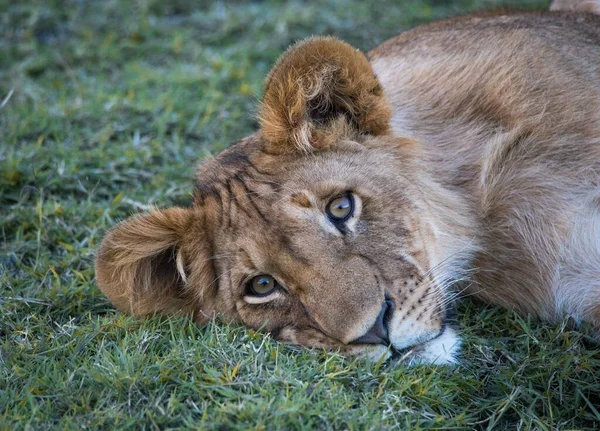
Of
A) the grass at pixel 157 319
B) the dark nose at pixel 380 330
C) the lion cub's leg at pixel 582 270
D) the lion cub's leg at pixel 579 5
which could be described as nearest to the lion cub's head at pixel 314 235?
the dark nose at pixel 380 330

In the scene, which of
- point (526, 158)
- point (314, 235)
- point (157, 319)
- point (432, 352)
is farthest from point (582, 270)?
point (157, 319)

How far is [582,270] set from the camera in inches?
130

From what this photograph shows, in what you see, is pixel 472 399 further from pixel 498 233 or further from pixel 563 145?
pixel 563 145

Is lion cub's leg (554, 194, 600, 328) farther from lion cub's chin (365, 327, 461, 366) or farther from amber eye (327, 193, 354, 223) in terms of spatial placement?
amber eye (327, 193, 354, 223)

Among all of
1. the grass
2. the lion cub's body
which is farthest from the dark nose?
the lion cub's body

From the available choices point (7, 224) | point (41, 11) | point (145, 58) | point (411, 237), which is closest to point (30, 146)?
point (7, 224)

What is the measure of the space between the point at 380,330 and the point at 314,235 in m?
0.42

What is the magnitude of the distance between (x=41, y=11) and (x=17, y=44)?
50cm

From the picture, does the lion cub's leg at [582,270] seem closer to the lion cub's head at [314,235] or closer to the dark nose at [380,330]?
the lion cub's head at [314,235]

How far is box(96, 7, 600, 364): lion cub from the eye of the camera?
3006 mm

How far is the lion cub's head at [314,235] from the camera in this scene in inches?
115

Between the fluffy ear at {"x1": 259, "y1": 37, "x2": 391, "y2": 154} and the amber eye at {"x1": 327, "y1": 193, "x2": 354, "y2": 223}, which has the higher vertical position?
the fluffy ear at {"x1": 259, "y1": 37, "x2": 391, "y2": 154}

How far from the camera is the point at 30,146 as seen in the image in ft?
15.6

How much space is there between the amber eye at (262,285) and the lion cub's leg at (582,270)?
45.0 inches
